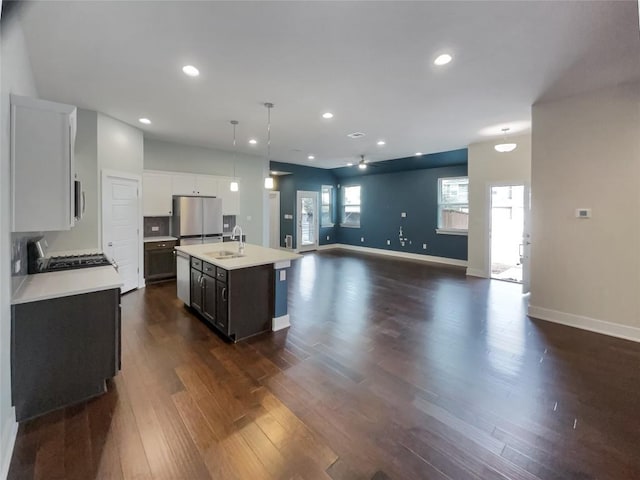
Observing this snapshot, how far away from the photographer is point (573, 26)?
227cm

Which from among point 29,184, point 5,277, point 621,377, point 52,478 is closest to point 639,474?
point 621,377

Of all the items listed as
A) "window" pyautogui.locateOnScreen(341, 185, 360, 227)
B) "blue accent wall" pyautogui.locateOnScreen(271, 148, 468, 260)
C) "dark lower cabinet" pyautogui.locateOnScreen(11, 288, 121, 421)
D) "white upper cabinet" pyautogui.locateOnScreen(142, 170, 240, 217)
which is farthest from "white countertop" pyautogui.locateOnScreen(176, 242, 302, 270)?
"window" pyautogui.locateOnScreen(341, 185, 360, 227)

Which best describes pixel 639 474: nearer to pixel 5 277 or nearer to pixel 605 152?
pixel 605 152

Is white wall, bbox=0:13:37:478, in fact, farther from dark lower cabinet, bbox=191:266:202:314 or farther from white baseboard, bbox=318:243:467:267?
white baseboard, bbox=318:243:467:267

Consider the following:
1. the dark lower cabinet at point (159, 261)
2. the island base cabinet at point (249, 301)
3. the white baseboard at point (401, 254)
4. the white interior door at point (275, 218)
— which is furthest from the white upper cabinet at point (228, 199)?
the white baseboard at point (401, 254)

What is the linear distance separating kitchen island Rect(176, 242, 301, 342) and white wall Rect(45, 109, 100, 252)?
1734 mm

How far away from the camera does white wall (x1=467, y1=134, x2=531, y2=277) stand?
5.68 m

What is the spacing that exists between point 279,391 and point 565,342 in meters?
3.20

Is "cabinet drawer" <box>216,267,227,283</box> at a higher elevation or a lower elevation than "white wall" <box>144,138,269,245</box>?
lower

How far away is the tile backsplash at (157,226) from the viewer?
588 centimetres

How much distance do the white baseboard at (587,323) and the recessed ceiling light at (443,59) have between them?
3395 millimetres

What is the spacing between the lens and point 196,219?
593 cm

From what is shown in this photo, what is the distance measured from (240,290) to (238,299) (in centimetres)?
10

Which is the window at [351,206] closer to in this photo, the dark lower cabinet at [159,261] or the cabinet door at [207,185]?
the cabinet door at [207,185]
